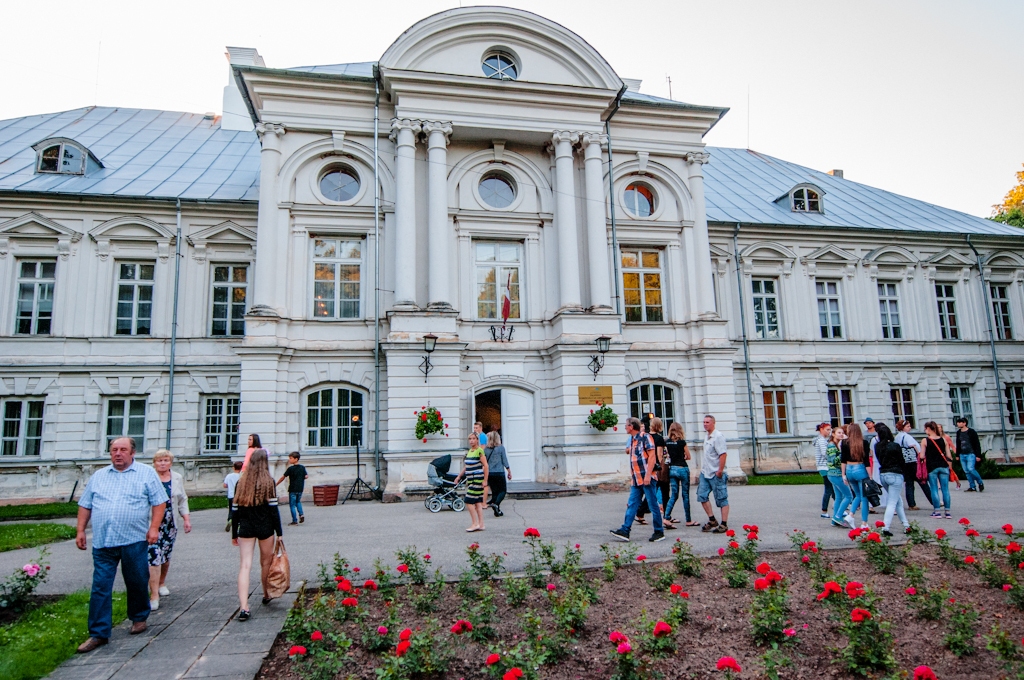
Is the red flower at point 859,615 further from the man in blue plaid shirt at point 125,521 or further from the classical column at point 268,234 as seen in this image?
the classical column at point 268,234

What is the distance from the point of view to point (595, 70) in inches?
797

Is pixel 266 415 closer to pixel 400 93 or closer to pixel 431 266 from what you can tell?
pixel 431 266

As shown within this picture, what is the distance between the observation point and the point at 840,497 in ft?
35.6

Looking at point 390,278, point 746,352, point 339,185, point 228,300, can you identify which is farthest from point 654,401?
Answer: point 228,300

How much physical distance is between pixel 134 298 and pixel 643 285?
16.1 metres

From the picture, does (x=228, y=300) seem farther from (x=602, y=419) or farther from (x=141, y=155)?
(x=602, y=419)

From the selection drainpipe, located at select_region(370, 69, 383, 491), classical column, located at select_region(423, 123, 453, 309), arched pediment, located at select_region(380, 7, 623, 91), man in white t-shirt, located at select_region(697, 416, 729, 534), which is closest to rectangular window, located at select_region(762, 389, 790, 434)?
arched pediment, located at select_region(380, 7, 623, 91)

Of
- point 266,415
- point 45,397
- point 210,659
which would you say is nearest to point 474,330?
point 266,415

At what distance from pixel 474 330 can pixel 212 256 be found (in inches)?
355

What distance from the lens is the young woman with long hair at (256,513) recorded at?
21.3 feet

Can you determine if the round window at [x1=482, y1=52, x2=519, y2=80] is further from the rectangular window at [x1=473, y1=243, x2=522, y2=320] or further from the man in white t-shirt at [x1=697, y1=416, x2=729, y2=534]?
the man in white t-shirt at [x1=697, y1=416, x2=729, y2=534]

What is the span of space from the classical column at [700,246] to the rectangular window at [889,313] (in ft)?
29.0

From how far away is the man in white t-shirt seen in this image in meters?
10.5

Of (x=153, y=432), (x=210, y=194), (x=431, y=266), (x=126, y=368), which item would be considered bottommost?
(x=153, y=432)
